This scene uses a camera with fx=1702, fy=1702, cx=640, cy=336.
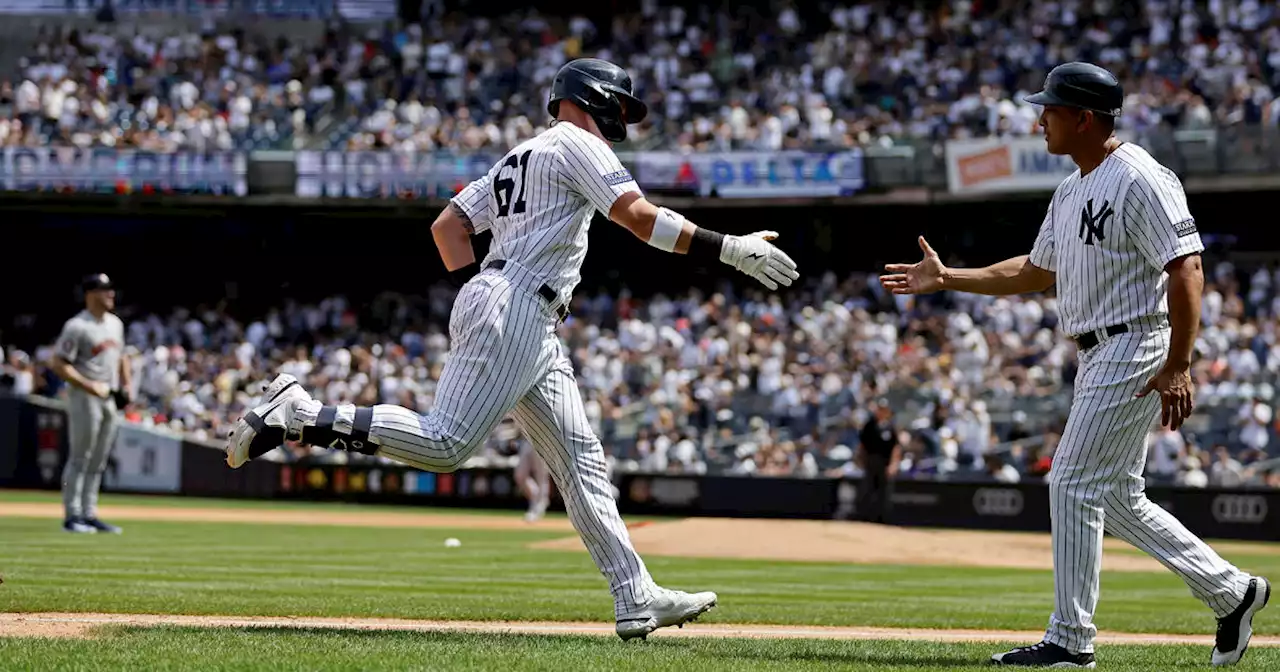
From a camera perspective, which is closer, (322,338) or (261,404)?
(261,404)

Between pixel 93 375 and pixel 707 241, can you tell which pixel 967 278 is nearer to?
pixel 707 241

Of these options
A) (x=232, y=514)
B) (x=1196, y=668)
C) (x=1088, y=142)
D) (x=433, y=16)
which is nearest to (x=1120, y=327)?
(x=1088, y=142)

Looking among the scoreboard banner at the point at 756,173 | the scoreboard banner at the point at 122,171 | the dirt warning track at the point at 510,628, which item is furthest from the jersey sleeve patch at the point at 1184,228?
the scoreboard banner at the point at 122,171

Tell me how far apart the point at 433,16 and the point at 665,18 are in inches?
205

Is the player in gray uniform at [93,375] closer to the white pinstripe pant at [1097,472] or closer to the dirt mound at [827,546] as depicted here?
the dirt mound at [827,546]

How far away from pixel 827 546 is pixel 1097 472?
10.3 m

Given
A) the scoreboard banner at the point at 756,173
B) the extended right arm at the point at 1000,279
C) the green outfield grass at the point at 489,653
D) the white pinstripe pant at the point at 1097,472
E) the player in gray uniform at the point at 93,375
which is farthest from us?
the scoreboard banner at the point at 756,173

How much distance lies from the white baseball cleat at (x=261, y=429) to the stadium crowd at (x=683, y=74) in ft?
76.7

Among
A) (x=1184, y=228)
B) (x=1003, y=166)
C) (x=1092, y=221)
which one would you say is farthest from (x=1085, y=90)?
(x=1003, y=166)

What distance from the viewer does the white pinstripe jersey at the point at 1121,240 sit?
597 centimetres

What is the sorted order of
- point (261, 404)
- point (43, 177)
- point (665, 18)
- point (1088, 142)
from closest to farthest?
point (261, 404) < point (1088, 142) < point (43, 177) < point (665, 18)

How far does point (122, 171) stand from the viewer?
30.8m

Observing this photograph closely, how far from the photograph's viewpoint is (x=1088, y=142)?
633 cm

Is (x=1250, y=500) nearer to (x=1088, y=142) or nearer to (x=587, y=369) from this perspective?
(x=587, y=369)
